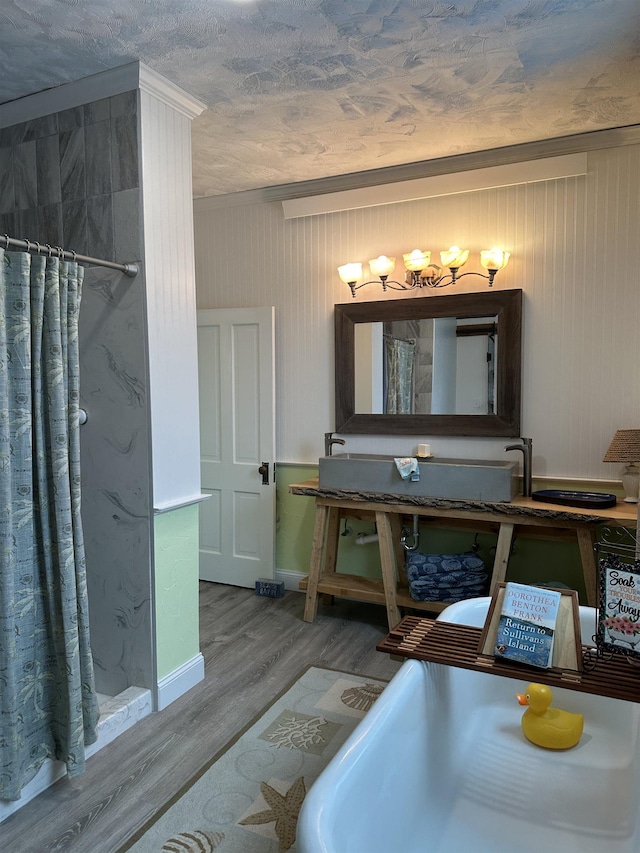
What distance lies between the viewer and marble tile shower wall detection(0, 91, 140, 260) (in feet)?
7.86

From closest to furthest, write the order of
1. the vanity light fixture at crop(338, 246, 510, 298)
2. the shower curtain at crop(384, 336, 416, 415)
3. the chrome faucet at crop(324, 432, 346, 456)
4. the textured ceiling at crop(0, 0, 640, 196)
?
the textured ceiling at crop(0, 0, 640, 196), the vanity light fixture at crop(338, 246, 510, 298), the shower curtain at crop(384, 336, 416, 415), the chrome faucet at crop(324, 432, 346, 456)

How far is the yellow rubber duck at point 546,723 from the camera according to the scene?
5.81 feet

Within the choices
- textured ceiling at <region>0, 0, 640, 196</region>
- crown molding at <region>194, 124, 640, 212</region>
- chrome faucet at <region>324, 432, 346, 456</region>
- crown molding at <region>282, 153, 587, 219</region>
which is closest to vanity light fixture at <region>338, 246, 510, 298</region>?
crown molding at <region>282, 153, 587, 219</region>

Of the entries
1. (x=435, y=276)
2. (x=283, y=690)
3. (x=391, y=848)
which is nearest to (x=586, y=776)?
(x=391, y=848)

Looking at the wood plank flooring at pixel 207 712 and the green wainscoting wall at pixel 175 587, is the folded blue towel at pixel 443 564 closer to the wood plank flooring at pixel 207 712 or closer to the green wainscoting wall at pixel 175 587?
the wood plank flooring at pixel 207 712

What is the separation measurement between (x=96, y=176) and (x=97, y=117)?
231mm

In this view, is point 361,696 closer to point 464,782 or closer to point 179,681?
point 179,681

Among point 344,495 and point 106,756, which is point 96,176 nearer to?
point 344,495

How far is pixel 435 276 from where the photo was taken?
3.41 meters

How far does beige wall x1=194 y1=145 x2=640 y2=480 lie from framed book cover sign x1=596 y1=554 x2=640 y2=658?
1.83m

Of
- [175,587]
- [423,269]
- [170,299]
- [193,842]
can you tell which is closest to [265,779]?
[193,842]

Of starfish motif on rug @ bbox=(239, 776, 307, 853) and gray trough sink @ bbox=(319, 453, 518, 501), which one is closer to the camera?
starfish motif on rug @ bbox=(239, 776, 307, 853)

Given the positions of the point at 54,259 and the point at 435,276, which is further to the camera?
the point at 435,276

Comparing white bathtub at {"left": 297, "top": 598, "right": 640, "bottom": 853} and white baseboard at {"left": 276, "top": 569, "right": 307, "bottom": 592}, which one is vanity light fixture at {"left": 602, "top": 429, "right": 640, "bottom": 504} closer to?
white bathtub at {"left": 297, "top": 598, "right": 640, "bottom": 853}
